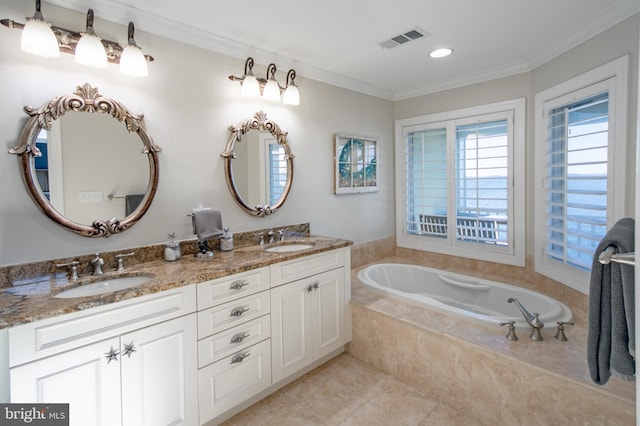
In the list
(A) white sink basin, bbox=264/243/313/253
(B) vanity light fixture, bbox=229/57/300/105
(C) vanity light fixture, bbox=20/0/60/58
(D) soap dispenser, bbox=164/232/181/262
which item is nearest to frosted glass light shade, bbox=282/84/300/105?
(B) vanity light fixture, bbox=229/57/300/105

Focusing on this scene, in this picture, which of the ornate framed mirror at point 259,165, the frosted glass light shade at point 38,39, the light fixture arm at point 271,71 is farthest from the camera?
the light fixture arm at point 271,71

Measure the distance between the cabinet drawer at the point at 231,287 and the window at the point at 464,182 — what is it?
2.23 meters

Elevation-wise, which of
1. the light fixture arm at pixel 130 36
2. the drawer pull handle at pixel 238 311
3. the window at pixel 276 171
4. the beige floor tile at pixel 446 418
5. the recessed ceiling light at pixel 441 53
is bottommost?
the beige floor tile at pixel 446 418

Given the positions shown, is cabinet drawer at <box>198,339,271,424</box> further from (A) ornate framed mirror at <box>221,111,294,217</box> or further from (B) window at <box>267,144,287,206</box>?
(B) window at <box>267,144,287,206</box>

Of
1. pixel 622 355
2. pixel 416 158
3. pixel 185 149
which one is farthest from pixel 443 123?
pixel 622 355

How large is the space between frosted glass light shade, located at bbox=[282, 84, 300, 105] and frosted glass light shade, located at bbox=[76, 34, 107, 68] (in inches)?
48.8

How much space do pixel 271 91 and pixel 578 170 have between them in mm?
2248

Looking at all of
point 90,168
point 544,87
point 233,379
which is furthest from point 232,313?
point 544,87

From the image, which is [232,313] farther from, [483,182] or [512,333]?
[483,182]

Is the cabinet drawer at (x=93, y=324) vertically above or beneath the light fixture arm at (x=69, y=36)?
beneath

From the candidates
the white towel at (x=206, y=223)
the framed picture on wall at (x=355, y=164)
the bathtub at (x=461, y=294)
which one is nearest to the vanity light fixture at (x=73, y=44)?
the white towel at (x=206, y=223)

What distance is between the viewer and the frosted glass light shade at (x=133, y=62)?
1884mm

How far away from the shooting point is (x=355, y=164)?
11.3 feet

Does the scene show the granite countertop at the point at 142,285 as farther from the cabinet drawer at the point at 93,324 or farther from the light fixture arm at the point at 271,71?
the light fixture arm at the point at 271,71
